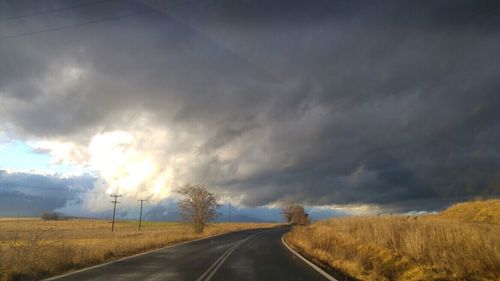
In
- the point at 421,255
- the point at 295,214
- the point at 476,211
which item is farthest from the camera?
the point at 295,214

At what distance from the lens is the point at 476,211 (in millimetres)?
39156

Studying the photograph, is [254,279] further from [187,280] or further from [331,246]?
[331,246]

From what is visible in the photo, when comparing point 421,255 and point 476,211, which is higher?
point 476,211

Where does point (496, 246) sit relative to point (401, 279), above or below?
above

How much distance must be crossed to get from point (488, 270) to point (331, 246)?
1304 cm

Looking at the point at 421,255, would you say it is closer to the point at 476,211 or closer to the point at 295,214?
the point at 476,211

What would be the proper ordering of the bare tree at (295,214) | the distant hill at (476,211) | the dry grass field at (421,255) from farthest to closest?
the bare tree at (295,214) → the distant hill at (476,211) → the dry grass field at (421,255)

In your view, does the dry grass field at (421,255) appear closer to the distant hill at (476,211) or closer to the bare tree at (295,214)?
the distant hill at (476,211)

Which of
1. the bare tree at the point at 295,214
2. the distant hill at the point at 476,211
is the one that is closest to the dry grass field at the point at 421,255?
the distant hill at the point at 476,211

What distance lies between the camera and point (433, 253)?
43.8 feet

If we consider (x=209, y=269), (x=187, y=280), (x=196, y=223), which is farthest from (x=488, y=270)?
(x=196, y=223)

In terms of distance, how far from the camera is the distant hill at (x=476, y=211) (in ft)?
116

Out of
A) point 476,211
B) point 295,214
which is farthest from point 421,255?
point 295,214

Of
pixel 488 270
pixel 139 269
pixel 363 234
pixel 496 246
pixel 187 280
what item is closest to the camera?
pixel 488 270
